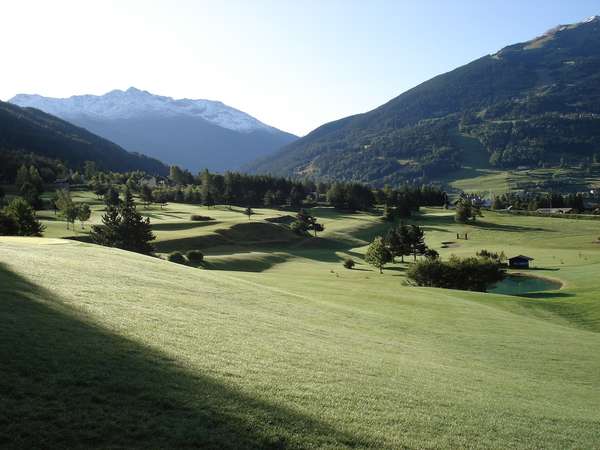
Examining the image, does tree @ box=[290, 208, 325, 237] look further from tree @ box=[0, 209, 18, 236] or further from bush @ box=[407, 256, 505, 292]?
tree @ box=[0, 209, 18, 236]

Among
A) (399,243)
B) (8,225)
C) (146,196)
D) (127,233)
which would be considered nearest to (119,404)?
(127,233)

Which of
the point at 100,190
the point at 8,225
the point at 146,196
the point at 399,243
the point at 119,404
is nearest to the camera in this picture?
the point at 119,404

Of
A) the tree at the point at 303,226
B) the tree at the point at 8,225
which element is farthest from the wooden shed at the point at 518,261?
the tree at the point at 8,225

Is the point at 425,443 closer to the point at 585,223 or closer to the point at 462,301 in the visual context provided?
the point at 462,301

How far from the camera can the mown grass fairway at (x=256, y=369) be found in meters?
11.0

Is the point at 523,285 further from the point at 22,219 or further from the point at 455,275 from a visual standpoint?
the point at 22,219

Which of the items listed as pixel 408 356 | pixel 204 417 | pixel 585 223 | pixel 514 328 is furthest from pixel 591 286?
pixel 585 223

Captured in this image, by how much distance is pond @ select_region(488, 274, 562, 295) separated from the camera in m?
77.2

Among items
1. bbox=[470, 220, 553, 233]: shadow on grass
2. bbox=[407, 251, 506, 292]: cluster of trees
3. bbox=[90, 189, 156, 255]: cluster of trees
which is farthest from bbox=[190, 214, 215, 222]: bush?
bbox=[470, 220, 553, 233]: shadow on grass

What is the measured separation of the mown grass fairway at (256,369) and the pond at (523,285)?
3604cm

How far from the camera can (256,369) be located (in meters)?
15.6

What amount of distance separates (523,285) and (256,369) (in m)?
78.2

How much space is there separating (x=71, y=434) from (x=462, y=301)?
4682cm

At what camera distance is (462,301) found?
5125 cm
